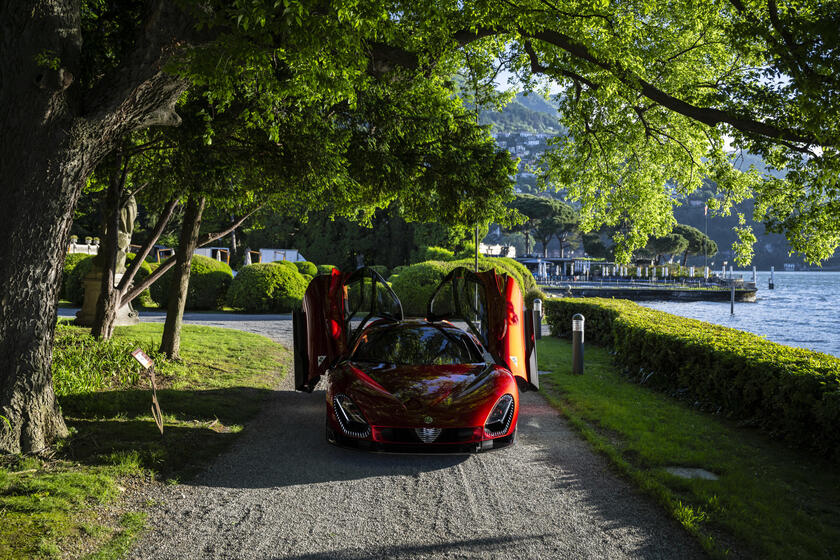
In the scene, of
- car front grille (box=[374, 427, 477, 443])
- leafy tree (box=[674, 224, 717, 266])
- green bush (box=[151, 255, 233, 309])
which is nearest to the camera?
car front grille (box=[374, 427, 477, 443])

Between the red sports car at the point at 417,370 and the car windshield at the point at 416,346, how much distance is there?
0.01m

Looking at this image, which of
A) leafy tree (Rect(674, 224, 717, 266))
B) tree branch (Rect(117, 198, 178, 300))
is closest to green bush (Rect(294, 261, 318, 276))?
tree branch (Rect(117, 198, 178, 300))

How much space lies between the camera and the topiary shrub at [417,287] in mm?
25244

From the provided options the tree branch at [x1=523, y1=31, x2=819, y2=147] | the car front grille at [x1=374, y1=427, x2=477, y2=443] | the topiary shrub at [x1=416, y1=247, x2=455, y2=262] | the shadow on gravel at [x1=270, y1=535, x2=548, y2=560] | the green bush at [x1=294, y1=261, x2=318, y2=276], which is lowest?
the shadow on gravel at [x1=270, y1=535, x2=548, y2=560]

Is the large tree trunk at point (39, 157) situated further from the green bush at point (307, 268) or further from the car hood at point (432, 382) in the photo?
the green bush at point (307, 268)

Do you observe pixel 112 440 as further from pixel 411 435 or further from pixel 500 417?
pixel 500 417

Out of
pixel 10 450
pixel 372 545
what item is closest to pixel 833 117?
pixel 372 545

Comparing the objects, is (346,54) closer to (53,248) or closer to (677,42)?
(53,248)

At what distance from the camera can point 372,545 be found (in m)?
3.95

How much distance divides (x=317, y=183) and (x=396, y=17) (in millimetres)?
2808

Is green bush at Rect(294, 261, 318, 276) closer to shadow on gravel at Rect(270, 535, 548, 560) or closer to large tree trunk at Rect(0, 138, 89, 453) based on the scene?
large tree trunk at Rect(0, 138, 89, 453)

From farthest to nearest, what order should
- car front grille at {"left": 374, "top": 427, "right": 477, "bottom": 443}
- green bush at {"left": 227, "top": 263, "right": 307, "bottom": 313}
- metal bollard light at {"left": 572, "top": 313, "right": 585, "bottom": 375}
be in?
green bush at {"left": 227, "top": 263, "right": 307, "bottom": 313}
metal bollard light at {"left": 572, "top": 313, "right": 585, "bottom": 375}
car front grille at {"left": 374, "top": 427, "right": 477, "bottom": 443}

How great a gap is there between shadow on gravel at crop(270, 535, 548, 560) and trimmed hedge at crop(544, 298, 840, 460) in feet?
12.7

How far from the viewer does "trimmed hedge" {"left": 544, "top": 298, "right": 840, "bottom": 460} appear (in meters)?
6.14
